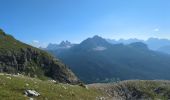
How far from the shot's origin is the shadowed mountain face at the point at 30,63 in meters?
130

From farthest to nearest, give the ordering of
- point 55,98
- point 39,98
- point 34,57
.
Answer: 1. point 34,57
2. point 55,98
3. point 39,98

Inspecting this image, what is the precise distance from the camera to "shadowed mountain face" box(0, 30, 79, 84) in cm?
13041

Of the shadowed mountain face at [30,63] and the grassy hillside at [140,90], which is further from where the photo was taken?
the grassy hillside at [140,90]

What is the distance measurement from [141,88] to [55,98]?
12114 centimetres

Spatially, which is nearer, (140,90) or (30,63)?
(30,63)

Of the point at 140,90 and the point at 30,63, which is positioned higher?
the point at 30,63

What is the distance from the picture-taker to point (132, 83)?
519 feet

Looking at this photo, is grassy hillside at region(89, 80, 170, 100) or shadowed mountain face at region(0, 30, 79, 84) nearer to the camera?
shadowed mountain face at region(0, 30, 79, 84)

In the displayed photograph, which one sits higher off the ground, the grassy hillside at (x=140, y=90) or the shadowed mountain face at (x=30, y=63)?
→ the shadowed mountain face at (x=30, y=63)

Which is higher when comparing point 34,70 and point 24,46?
point 24,46

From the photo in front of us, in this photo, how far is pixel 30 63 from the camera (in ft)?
448

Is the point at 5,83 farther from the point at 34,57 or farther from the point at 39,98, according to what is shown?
the point at 34,57

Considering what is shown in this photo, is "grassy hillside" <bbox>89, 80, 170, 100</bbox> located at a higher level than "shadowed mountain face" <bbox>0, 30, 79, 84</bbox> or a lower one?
lower

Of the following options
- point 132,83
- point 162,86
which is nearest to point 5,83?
point 132,83
